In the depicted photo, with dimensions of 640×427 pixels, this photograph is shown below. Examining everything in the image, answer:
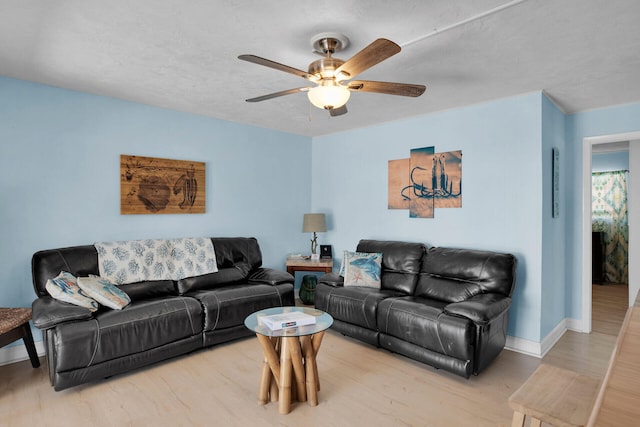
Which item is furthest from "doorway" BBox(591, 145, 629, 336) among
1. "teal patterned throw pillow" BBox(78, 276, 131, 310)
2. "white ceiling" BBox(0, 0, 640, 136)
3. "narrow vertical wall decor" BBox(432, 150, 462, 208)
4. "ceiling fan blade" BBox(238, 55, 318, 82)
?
"teal patterned throw pillow" BBox(78, 276, 131, 310)

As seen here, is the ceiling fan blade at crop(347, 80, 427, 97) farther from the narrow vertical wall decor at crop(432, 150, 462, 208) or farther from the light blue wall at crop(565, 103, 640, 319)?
the light blue wall at crop(565, 103, 640, 319)

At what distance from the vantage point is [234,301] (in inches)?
137

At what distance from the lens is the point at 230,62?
8.87ft

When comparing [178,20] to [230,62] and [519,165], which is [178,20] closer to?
[230,62]

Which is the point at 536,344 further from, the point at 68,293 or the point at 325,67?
the point at 68,293

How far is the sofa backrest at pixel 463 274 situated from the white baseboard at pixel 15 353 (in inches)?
140

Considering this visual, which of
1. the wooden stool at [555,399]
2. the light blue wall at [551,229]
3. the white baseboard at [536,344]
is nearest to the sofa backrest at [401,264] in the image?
the white baseboard at [536,344]

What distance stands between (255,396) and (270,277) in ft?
5.22

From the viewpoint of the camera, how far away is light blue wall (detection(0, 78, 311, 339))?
313 cm

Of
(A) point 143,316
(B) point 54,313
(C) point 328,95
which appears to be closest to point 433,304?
(C) point 328,95

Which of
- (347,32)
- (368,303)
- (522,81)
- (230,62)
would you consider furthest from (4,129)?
(522,81)

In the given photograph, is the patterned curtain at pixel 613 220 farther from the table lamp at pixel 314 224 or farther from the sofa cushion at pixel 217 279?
the sofa cushion at pixel 217 279

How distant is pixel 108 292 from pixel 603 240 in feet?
25.7

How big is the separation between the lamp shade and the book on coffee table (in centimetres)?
226
